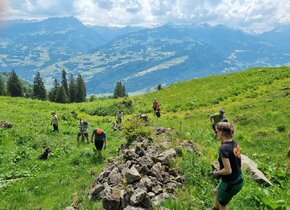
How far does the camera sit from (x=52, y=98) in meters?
120

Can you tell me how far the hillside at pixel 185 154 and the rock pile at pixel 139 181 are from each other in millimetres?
523

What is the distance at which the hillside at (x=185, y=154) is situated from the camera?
1258 centimetres

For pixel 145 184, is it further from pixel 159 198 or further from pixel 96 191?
pixel 96 191

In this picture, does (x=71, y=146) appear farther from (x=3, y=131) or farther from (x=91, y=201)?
(x=91, y=201)

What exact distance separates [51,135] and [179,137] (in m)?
15.0

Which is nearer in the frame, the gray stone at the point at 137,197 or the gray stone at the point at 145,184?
the gray stone at the point at 137,197

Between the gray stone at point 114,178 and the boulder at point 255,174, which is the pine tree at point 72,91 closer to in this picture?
→ the gray stone at point 114,178

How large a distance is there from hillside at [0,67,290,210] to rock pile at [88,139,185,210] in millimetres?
523

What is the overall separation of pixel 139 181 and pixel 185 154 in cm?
330

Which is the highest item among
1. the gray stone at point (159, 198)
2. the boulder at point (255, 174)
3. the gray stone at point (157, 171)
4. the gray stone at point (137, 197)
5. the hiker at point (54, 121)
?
the hiker at point (54, 121)

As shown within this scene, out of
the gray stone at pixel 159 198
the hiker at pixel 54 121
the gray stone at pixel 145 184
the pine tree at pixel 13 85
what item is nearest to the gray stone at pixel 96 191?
the gray stone at pixel 145 184

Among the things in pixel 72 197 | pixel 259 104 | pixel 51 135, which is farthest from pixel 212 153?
pixel 259 104

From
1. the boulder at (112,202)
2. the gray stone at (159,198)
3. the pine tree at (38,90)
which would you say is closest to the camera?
the gray stone at (159,198)

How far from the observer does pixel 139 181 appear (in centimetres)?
1256
